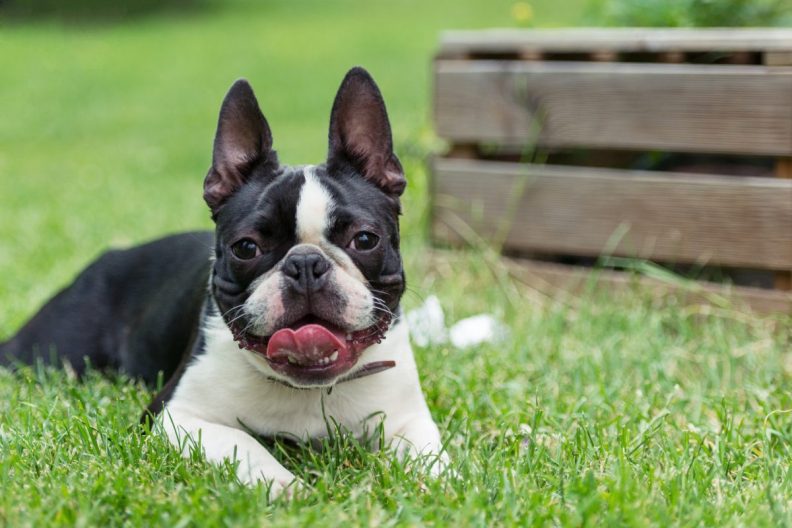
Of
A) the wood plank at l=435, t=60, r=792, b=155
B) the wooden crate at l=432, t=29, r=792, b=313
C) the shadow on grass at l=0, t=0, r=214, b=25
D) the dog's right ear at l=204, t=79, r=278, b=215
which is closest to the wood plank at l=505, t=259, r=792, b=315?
the wooden crate at l=432, t=29, r=792, b=313

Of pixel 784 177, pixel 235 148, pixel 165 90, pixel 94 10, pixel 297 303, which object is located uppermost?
pixel 235 148

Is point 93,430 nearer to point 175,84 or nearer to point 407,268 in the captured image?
point 407,268

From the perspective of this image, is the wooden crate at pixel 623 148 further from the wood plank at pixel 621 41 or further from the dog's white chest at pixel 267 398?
the dog's white chest at pixel 267 398

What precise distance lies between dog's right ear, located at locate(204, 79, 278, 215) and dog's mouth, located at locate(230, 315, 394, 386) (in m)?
0.42

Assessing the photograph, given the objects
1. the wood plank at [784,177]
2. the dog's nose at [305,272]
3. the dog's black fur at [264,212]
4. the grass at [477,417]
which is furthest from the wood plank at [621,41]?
the dog's nose at [305,272]

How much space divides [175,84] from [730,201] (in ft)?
34.6

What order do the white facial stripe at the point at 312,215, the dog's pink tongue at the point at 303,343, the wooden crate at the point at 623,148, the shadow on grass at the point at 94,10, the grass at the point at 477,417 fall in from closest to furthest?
the grass at the point at 477,417 → the dog's pink tongue at the point at 303,343 → the white facial stripe at the point at 312,215 → the wooden crate at the point at 623,148 → the shadow on grass at the point at 94,10

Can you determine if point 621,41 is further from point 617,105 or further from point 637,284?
point 637,284

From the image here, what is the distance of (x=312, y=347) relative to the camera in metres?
2.55

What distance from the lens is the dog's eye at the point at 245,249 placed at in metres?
2.69

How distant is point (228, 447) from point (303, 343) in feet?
1.25

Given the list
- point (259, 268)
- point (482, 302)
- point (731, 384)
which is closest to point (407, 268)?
point (482, 302)

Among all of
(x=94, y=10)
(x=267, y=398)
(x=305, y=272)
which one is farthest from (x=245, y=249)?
(x=94, y=10)

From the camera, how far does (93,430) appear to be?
277 centimetres
